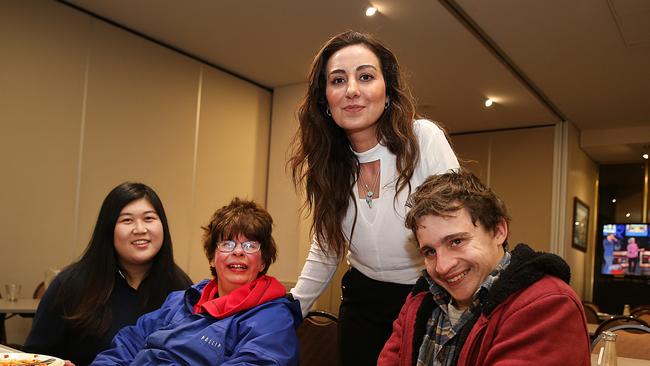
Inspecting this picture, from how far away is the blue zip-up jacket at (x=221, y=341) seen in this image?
64.2 inches

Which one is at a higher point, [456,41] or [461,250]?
[456,41]

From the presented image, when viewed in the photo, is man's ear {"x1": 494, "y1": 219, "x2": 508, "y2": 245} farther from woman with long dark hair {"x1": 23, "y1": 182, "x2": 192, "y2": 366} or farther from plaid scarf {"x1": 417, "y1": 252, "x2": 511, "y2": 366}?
woman with long dark hair {"x1": 23, "y1": 182, "x2": 192, "y2": 366}

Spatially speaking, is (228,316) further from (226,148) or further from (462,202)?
(226,148)

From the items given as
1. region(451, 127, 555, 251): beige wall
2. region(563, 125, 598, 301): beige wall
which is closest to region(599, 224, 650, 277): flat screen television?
region(563, 125, 598, 301): beige wall

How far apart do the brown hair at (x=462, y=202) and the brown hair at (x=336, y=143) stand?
382mm

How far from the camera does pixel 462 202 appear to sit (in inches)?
50.1

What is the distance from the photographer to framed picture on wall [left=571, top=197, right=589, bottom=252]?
8023mm

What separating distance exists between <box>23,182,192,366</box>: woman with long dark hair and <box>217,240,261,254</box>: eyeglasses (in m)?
0.45

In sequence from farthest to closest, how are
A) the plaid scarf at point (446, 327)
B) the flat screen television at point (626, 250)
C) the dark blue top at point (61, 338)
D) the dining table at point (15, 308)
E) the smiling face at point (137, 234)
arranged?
the flat screen television at point (626, 250), the dining table at point (15, 308), the smiling face at point (137, 234), the dark blue top at point (61, 338), the plaid scarf at point (446, 327)

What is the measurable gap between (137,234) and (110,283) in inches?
7.9

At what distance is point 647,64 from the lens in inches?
222

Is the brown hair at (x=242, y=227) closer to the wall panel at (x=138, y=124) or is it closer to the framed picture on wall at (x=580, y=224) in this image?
the wall panel at (x=138, y=124)

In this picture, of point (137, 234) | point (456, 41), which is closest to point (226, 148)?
point (456, 41)

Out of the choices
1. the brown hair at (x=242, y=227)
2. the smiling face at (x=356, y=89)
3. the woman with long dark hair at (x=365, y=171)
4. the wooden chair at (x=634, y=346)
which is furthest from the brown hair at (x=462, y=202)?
the wooden chair at (x=634, y=346)
